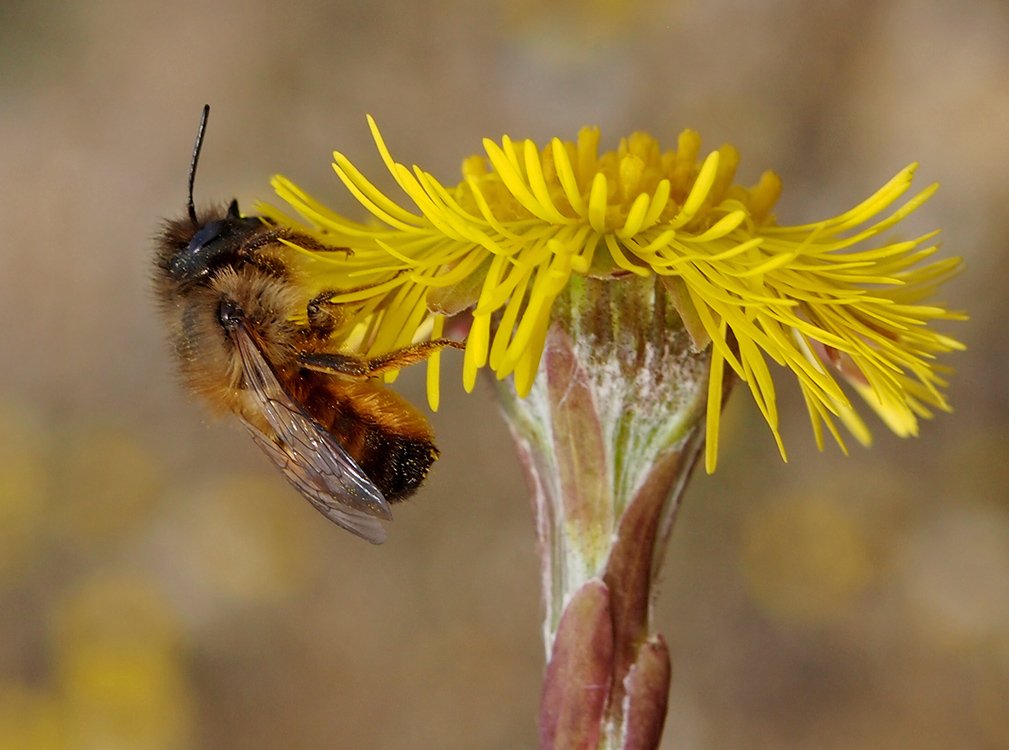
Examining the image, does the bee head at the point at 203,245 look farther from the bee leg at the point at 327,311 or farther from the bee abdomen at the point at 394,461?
the bee abdomen at the point at 394,461

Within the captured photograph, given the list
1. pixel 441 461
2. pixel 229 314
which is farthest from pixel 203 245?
pixel 441 461

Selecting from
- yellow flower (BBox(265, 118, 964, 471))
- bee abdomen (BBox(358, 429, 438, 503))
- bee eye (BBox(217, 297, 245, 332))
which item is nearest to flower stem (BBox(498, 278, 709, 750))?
yellow flower (BBox(265, 118, 964, 471))

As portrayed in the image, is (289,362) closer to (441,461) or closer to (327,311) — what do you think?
(327,311)

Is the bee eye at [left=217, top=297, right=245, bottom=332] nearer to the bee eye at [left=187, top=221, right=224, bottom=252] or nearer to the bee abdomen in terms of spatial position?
the bee eye at [left=187, top=221, right=224, bottom=252]

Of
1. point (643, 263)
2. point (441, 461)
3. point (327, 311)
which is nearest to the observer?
point (643, 263)

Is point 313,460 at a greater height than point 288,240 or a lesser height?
lesser

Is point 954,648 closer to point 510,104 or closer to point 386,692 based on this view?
point 386,692

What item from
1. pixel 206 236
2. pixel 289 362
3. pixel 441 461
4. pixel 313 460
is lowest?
pixel 313 460
